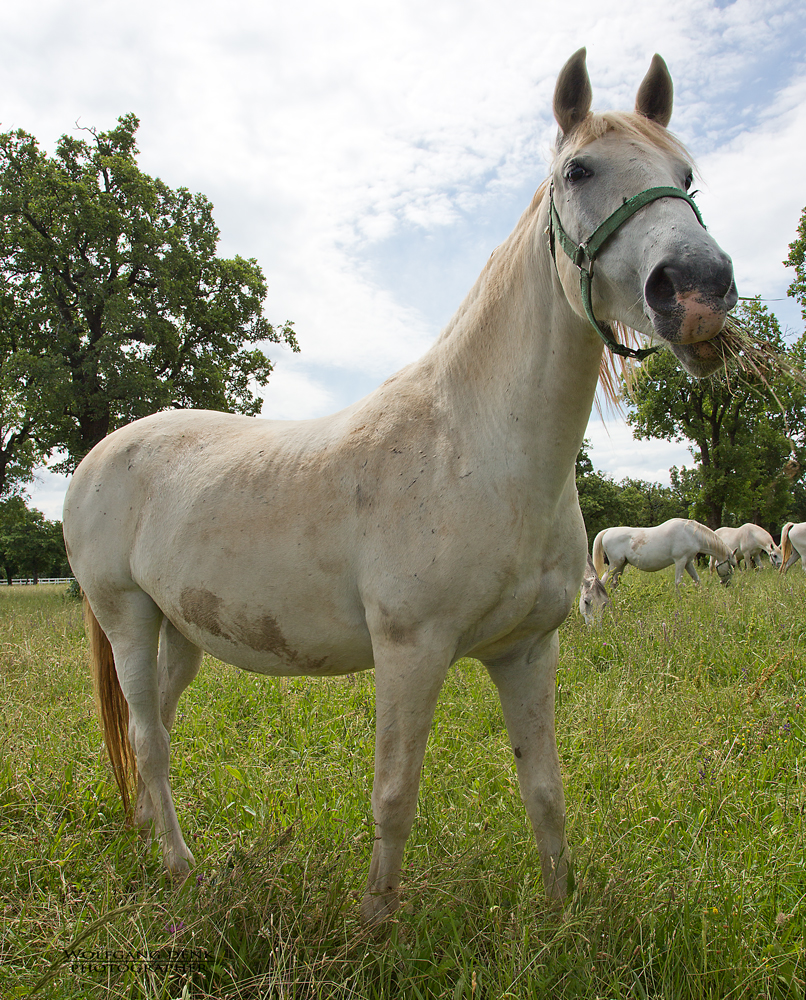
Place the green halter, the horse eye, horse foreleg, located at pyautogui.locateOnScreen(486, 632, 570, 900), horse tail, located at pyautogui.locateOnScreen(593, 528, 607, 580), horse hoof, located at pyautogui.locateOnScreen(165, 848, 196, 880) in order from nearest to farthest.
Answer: the green halter < the horse eye < horse foreleg, located at pyautogui.locateOnScreen(486, 632, 570, 900) < horse hoof, located at pyautogui.locateOnScreen(165, 848, 196, 880) < horse tail, located at pyautogui.locateOnScreen(593, 528, 607, 580)

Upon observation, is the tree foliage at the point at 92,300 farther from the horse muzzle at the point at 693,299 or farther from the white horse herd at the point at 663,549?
the horse muzzle at the point at 693,299

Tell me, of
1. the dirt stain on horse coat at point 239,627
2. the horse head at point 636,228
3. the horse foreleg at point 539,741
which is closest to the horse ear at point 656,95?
the horse head at point 636,228

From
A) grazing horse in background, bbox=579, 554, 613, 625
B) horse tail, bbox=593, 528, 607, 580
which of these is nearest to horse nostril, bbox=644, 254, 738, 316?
grazing horse in background, bbox=579, 554, 613, 625

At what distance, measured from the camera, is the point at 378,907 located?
1.77 m

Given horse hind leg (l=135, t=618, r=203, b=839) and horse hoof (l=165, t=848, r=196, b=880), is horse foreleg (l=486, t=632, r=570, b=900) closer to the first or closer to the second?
horse hoof (l=165, t=848, r=196, b=880)

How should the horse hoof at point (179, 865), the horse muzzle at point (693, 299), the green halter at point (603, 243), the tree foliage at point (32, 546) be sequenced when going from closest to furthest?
the horse muzzle at point (693, 299) < the green halter at point (603, 243) < the horse hoof at point (179, 865) < the tree foliage at point (32, 546)

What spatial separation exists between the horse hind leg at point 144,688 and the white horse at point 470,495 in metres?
0.03

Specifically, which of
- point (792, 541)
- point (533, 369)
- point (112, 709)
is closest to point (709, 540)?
point (792, 541)

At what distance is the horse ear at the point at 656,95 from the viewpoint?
181cm

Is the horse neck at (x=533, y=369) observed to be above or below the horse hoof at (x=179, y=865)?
above

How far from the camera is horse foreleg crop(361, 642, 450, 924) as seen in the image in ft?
5.68

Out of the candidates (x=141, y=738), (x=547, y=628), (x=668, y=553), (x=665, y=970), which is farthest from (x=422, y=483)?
(x=668, y=553)

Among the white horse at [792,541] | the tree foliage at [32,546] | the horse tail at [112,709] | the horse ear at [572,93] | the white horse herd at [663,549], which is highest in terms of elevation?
the tree foliage at [32,546]

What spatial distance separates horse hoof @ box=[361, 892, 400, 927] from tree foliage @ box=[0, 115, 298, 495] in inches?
598
